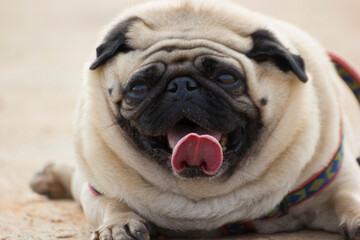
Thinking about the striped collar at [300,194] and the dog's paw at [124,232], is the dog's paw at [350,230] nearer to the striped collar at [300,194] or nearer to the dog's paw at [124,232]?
the striped collar at [300,194]

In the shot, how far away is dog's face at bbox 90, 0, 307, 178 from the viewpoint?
2717 millimetres

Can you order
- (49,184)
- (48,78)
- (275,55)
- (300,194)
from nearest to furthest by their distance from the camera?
1. (275,55)
2. (300,194)
3. (49,184)
4. (48,78)

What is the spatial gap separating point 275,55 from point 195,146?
0.63 metres

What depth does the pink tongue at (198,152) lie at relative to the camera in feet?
8.64

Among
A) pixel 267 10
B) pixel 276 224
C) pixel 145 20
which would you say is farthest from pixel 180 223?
pixel 267 10

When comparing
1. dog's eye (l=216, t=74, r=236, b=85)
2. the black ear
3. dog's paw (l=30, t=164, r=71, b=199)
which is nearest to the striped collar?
the black ear

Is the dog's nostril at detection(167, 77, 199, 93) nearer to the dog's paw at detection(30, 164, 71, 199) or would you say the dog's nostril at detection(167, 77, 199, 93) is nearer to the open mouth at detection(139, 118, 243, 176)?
the open mouth at detection(139, 118, 243, 176)

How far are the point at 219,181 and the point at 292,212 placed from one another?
0.44 m

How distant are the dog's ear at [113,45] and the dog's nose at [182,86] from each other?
0.38 m

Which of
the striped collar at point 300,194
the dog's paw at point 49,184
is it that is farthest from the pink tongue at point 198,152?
the dog's paw at point 49,184

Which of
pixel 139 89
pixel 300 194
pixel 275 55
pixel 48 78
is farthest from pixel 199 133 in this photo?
pixel 48 78

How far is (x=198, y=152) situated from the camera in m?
2.66

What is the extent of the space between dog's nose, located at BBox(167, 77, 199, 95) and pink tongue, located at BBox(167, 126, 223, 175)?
0.20m

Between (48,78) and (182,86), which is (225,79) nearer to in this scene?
(182,86)
